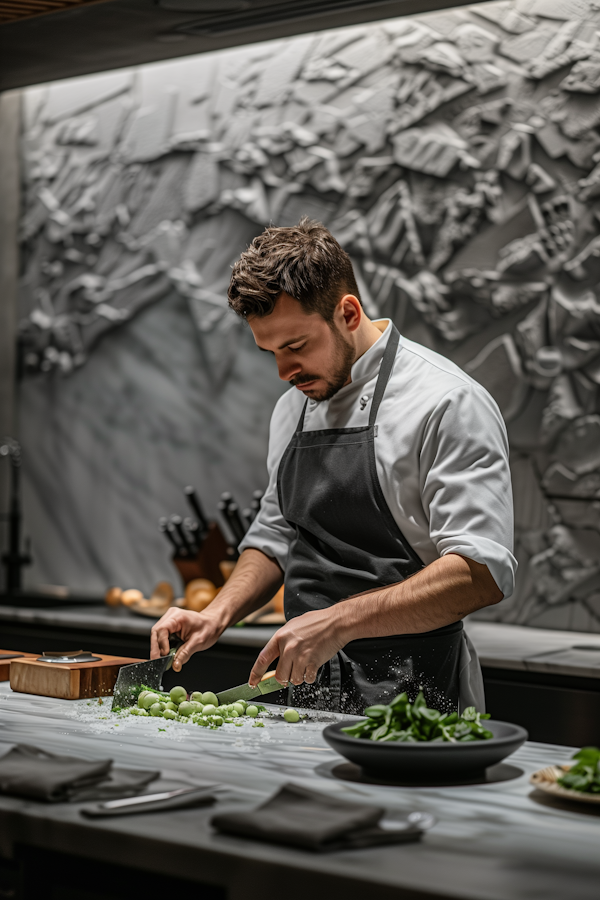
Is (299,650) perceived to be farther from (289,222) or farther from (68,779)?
(289,222)

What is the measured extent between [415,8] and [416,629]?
1983mm

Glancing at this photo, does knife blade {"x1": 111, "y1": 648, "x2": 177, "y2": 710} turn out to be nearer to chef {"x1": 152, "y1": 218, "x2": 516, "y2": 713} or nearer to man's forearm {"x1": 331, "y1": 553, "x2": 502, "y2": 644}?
chef {"x1": 152, "y1": 218, "x2": 516, "y2": 713}

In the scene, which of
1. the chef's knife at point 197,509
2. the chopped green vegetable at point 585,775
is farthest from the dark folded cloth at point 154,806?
the chef's knife at point 197,509

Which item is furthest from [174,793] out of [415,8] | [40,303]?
[40,303]

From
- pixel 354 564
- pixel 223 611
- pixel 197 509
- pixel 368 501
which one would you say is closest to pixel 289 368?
pixel 368 501

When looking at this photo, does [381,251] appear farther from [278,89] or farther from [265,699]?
[265,699]

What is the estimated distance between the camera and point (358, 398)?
7.18 ft

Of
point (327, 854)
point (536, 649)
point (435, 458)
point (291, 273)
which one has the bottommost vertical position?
point (327, 854)

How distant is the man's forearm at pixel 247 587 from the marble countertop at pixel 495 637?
714 millimetres

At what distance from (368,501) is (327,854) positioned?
1054mm

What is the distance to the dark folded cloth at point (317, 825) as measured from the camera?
1.09 meters

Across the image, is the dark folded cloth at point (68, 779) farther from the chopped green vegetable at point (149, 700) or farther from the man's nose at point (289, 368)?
the man's nose at point (289, 368)

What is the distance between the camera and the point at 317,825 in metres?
1.10

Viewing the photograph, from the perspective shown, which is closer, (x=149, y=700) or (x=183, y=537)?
(x=149, y=700)
